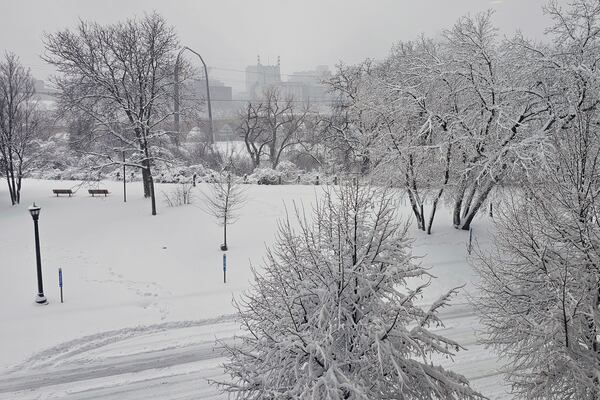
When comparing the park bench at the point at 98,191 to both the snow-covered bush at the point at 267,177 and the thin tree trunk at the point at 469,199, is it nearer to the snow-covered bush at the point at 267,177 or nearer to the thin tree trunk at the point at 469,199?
the snow-covered bush at the point at 267,177

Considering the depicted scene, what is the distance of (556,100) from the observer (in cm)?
1540

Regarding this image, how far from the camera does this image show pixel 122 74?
2253 cm

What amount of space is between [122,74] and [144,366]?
684 inches

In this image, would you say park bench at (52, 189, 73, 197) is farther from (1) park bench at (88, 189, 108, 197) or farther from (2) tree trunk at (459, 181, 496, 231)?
(2) tree trunk at (459, 181, 496, 231)

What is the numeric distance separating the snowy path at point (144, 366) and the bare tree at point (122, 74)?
Result: 1050 centimetres

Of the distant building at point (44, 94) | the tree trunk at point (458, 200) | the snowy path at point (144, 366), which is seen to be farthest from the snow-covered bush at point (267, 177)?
the snowy path at point (144, 366)

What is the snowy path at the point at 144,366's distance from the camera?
9.17 m

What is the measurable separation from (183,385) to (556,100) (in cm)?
1551

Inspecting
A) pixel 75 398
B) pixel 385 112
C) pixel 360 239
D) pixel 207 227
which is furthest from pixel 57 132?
pixel 360 239

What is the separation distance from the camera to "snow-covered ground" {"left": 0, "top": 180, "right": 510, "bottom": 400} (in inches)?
383

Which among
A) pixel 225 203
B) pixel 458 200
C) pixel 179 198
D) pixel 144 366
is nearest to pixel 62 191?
pixel 179 198

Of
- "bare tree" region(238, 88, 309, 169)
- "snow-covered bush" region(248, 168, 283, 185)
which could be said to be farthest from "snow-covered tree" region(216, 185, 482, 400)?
"bare tree" region(238, 88, 309, 169)

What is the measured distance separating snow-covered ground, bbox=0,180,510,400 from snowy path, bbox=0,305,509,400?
0.03 metres

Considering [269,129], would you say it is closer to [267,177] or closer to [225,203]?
→ [267,177]
